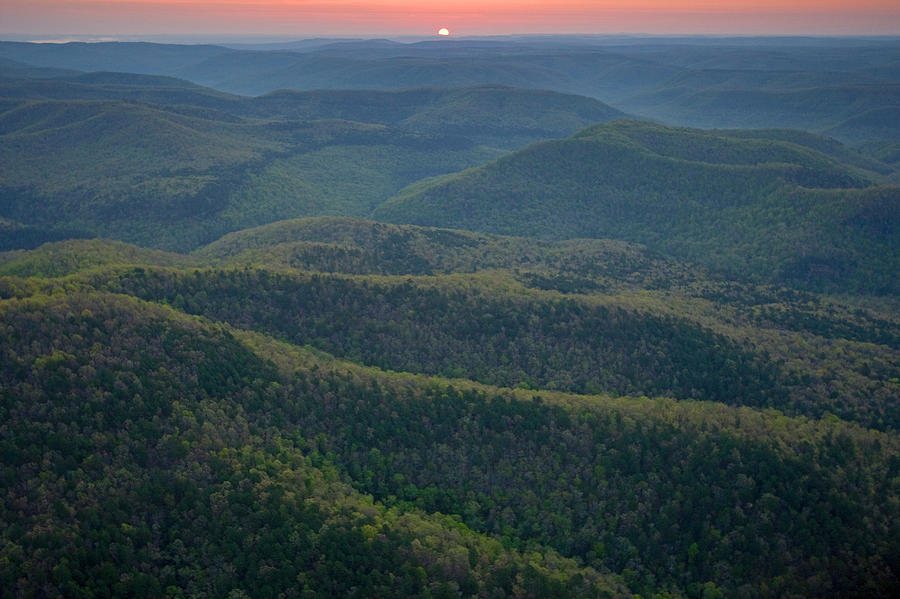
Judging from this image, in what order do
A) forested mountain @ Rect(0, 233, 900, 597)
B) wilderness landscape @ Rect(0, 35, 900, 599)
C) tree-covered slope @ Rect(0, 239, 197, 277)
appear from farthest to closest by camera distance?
tree-covered slope @ Rect(0, 239, 197, 277) → wilderness landscape @ Rect(0, 35, 900, 599) → forested mountain @ Rect(0, 233, 900, 597)

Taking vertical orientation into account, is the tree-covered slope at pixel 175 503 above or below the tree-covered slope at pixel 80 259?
below

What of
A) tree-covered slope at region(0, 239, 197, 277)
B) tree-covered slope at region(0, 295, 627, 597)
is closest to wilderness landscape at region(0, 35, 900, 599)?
tree-covered slope at region(0, 295, 627, 597)

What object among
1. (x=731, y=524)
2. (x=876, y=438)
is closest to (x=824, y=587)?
(x=731, y=524)

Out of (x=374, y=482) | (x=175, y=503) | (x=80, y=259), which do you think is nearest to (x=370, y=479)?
(x=374, y=482)

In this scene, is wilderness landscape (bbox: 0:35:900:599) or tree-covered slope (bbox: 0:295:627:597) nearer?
tree-covered slope (bbox: 0:295:627:597)

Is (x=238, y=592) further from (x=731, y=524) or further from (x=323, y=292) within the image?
(x=323, y=292)

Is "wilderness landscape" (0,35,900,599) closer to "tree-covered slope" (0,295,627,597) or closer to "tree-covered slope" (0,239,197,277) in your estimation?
"tree-covered slope" (0,295,627,597)

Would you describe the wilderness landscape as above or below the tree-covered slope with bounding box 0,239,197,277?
below

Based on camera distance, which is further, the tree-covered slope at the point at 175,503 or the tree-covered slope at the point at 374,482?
the tree-covered slope at the point at 374,482

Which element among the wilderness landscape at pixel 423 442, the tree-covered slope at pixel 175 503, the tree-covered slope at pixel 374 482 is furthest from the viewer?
the wilderness landscape at pixel 423 442

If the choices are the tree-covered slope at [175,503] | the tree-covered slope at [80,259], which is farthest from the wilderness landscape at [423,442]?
the tree-covered slope at [80,259]

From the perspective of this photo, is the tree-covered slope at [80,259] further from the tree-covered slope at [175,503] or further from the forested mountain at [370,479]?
the tree-covered slope at [175,503]
